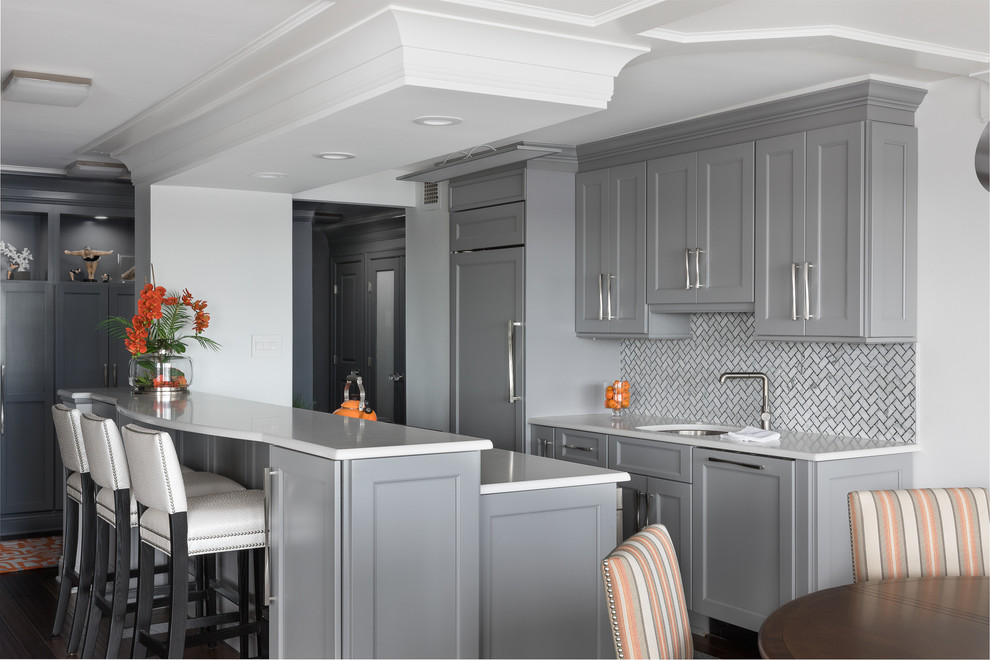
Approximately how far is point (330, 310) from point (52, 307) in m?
3.06

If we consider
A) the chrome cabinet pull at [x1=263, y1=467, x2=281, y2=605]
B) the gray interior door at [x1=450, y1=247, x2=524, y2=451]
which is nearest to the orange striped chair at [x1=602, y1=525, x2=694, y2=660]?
the chrome cabinet pull at [x1=263, y1=467, x2=281, y2=605]

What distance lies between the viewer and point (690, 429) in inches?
194

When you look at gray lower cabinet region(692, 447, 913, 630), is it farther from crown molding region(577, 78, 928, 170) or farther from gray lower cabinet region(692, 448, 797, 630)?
crown molding region(577, 78, 928, 170)

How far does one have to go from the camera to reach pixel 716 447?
4199mm

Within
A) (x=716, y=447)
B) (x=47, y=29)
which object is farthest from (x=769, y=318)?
(x=47, y=29)

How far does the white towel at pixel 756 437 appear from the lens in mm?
4027

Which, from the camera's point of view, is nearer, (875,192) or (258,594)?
(258,594)

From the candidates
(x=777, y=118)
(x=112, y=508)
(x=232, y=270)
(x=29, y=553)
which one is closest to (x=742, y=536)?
(x=777, y=118)

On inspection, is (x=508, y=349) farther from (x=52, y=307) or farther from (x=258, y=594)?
(x=52, y=307)

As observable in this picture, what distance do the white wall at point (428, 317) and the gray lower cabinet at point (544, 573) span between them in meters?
3.03

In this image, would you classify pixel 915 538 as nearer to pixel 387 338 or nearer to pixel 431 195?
pixel 431 195

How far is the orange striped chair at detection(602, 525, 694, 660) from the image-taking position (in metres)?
1.89

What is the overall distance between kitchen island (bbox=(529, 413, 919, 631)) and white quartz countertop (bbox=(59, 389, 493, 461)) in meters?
1.56

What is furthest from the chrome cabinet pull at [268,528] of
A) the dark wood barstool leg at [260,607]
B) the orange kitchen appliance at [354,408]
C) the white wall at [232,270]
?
the white wall at [232,270]
